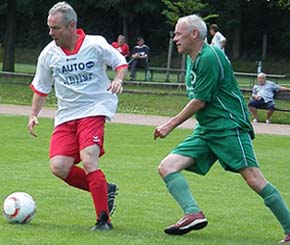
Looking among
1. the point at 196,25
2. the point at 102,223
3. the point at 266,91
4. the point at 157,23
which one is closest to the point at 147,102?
the point at 266,91

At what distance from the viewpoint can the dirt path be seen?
71.3ft

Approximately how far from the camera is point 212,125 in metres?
7.71

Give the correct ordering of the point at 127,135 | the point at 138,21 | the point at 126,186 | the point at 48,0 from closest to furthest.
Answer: the point at 126,186
the point at 127,135
the point at 48,0
the point at 138,21

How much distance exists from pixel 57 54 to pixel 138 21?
57.4 metres

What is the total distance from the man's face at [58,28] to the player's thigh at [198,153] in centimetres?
137

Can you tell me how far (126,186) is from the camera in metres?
→ 11.3

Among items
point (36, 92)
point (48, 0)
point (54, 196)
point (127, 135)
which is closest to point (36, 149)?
point (127, 135)

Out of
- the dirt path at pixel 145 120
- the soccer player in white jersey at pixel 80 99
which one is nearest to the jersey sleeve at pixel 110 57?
the soccer player in white jersey at pixel 80 99

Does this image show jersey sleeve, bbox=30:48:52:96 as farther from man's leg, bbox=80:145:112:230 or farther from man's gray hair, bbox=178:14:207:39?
man's gray hair, bbox=178:14:207:39

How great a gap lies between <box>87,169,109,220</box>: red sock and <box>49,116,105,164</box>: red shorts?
26 cm

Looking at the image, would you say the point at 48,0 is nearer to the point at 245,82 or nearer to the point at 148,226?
the point at 245,82

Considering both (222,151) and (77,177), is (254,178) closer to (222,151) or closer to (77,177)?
(222,151)

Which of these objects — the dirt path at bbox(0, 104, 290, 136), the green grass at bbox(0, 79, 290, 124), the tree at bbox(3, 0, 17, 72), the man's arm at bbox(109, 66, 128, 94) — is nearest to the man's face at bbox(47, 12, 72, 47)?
the man's arm at bbox(109, 66, 128, 94)

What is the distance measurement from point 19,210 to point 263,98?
Answer: 636 inches
